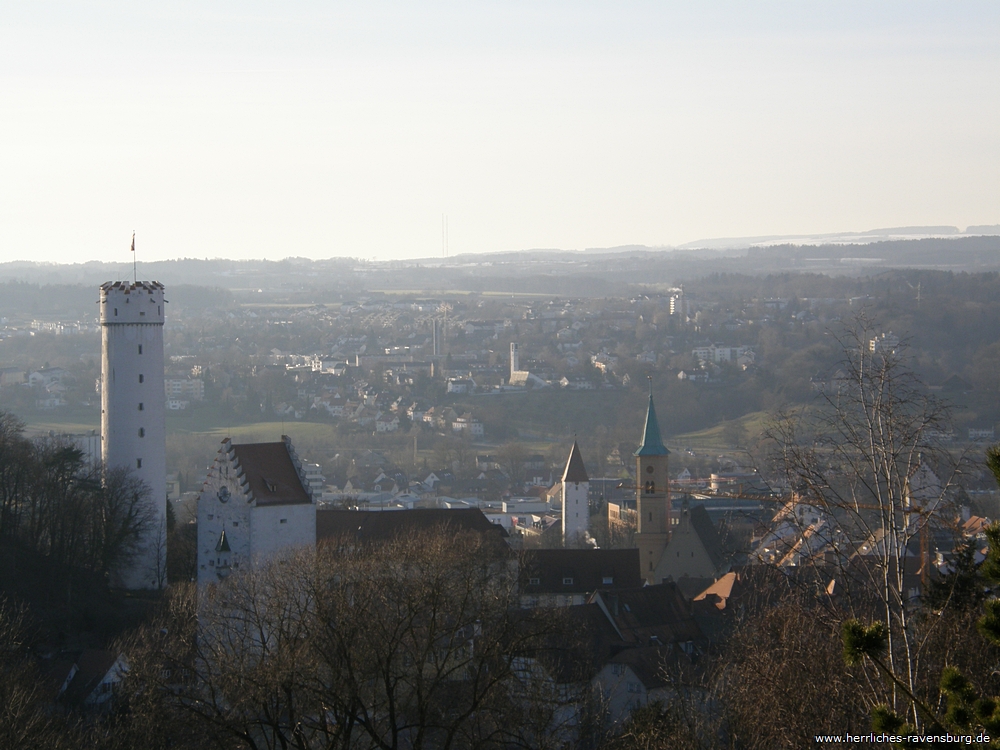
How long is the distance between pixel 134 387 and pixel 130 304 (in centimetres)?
286

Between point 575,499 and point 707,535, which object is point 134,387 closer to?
point 707,535

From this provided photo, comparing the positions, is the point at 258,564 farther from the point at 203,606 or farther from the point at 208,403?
the point at 208,403

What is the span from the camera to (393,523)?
5503cm

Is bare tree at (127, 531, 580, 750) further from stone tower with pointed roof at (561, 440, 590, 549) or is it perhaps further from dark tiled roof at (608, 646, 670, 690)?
stone tower with pointed roof at (561, 440, 590, 549)

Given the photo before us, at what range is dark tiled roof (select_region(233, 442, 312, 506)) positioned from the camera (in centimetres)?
4469

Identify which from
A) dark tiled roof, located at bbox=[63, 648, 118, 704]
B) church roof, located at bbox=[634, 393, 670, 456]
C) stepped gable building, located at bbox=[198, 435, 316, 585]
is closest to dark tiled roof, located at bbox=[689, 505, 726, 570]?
church roof, located at bbox=[634, 393, 670, 456]

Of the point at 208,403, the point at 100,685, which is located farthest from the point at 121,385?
the point at 208,403

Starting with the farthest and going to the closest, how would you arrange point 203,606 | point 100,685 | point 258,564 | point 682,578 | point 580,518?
point 580,518 → point 682,578 → point 258,564 → point 203,606 → point 100,685

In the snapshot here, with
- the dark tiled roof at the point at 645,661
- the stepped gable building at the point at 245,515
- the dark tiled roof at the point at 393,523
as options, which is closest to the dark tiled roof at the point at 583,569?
the dark tiled roof at the point at 393,523

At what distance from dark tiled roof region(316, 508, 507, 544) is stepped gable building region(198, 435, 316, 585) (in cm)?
651

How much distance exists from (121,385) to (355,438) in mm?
99479

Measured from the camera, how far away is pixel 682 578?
67500 millimetres

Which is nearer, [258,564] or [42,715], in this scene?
[42,715]

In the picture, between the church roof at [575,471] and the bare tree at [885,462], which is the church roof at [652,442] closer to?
the church roof at [575,471]
